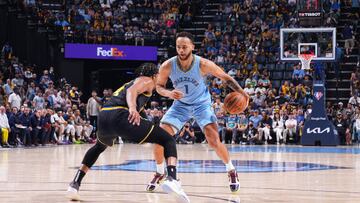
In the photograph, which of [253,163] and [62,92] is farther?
[62,92]

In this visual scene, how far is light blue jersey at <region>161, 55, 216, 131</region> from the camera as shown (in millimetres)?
9281

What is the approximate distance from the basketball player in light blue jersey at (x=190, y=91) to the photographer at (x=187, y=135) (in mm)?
16236

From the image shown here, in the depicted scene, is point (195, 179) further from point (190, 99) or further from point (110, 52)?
point (110, 52)

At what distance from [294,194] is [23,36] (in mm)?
21824

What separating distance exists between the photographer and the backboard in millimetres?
4229

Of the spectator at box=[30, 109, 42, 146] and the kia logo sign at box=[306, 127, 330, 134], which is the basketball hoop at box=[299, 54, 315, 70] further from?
the spectator at box=[30, 109, 42, 146]

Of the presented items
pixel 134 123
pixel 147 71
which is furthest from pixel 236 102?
pixel 134 123

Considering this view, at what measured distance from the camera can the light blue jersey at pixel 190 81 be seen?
925 cm

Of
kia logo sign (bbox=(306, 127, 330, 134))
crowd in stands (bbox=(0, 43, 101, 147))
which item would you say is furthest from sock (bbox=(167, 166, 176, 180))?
kia logo sign (bbox=(306, 127, 330, 134))

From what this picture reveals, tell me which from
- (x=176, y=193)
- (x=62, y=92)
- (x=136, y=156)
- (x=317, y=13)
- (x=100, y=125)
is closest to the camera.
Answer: (x=176, y=193)

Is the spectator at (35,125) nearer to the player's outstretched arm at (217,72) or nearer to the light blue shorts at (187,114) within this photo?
the light blue shorts at (187,114)

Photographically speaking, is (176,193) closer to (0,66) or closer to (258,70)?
(0,66)

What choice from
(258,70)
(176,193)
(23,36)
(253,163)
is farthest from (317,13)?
(176,193)

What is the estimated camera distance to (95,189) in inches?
366
